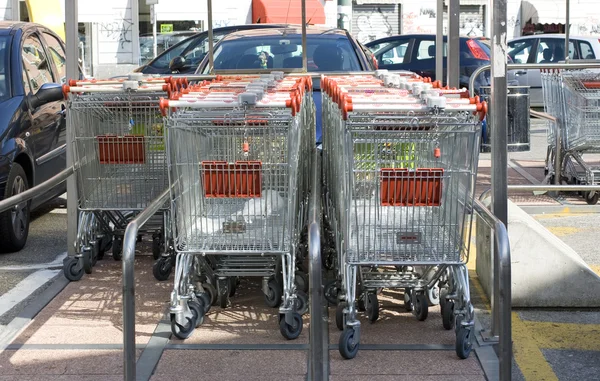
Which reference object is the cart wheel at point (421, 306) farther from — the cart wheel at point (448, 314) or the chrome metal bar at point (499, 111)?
the chrome metal bar at point (499, 111)

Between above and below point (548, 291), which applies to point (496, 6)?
above

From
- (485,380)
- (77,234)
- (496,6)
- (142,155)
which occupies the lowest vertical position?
(485,380)

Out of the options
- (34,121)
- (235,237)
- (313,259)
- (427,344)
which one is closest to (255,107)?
(235,237)

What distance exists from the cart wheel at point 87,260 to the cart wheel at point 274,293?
5.05ft

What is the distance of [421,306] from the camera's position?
5.52m

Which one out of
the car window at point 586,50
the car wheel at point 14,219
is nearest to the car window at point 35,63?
the car wheel at point 14,219

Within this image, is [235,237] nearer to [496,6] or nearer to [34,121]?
[496,6]

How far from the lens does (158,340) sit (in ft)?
17.3

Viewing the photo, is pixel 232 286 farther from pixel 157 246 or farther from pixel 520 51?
pixel 520 51

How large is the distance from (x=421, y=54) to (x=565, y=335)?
12901mm

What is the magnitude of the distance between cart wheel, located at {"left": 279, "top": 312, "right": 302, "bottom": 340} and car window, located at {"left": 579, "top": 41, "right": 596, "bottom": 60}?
52.8ft

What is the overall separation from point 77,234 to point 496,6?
3.31 m

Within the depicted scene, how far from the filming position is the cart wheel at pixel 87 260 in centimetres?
666

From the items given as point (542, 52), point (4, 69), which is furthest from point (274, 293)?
point (542, 52)
